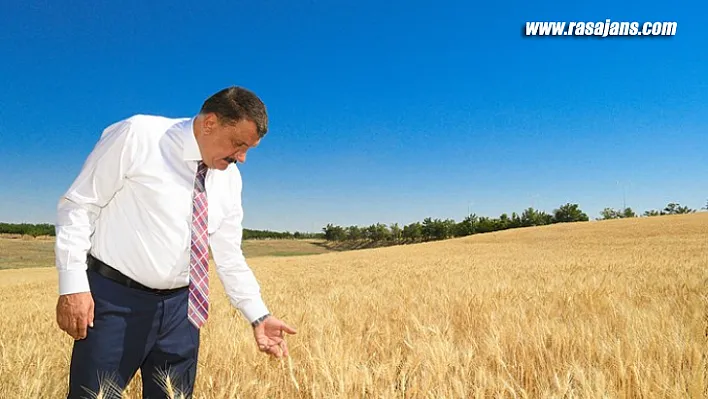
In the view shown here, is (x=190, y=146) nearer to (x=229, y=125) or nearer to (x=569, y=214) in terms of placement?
(x=229, y=125)

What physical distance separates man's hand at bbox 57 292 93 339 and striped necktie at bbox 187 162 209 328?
401mm

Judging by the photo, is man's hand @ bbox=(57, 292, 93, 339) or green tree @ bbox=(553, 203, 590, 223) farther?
green tree @ bbox=(553, 203, 590, 223)

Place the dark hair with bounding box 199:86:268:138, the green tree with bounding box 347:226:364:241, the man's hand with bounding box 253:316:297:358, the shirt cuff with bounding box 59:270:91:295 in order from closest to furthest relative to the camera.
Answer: the shirt cuff with bounding box 59:270:91:295 < the dark hair with bounding box 199:86:268:138 < the man's hand with bounding box 253:316:297:358 < the green tree with bounding box 347:226:364:241

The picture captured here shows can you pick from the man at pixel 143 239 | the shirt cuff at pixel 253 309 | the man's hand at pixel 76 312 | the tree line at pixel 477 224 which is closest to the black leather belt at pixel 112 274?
the man at pixel 143 239

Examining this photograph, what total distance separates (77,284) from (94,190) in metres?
0.36

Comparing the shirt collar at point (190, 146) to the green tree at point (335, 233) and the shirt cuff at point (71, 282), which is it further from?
the green tree at point (335, 233)

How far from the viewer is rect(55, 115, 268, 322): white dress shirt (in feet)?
5.96

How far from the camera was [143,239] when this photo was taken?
194 cm

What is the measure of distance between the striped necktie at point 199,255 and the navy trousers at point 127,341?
66 millimetres

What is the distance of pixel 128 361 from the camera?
Answer: 6.50 ft

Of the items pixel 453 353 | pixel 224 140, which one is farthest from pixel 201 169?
pixel 453 353

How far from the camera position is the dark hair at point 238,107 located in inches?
74.5

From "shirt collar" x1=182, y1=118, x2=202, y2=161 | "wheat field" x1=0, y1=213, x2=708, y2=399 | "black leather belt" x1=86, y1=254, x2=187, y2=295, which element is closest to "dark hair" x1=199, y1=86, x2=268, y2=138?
"shirt collar" x1=182, y1=118, x2=202, y2=161

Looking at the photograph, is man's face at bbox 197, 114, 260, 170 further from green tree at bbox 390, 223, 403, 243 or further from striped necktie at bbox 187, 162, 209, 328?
green tree at bbox 390, 223, 403, 243
